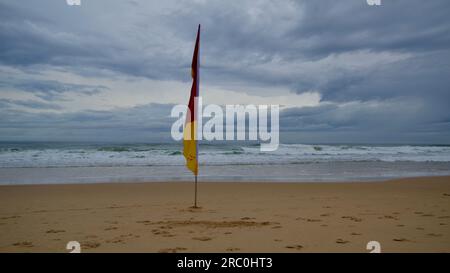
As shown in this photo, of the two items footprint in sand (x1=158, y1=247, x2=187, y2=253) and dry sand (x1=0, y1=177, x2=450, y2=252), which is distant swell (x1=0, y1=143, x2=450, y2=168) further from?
footprint in sand (x1=158, y1=247, x2=187, y2=253)

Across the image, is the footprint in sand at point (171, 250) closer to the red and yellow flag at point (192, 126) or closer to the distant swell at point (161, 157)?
the red and yellow flag at point (192, 126)

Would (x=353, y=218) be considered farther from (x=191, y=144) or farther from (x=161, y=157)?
(x=161, y=157)

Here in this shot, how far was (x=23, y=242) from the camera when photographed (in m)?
5.14

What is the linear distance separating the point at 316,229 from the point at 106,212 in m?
4.87

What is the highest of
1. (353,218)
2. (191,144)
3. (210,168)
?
(191,144)

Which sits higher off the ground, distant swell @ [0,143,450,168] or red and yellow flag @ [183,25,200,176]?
red and yellow flag @ [183,25,200,176]

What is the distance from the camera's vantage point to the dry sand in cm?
492

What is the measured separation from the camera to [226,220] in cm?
659

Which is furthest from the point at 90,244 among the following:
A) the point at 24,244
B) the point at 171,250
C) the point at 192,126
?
the point at 192,126

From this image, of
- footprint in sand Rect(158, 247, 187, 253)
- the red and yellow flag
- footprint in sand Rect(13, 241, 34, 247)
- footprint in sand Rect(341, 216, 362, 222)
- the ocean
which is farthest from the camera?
the ocean

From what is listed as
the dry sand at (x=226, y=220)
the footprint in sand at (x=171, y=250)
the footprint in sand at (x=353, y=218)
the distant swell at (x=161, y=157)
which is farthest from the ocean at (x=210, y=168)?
the footprint in sand at (x=171, y=250)

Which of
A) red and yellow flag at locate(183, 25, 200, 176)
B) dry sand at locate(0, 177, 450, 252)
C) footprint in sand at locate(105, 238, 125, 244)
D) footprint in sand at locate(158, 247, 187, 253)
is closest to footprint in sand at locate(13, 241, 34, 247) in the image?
dry sand at locate(0, 177, 450, 252)
